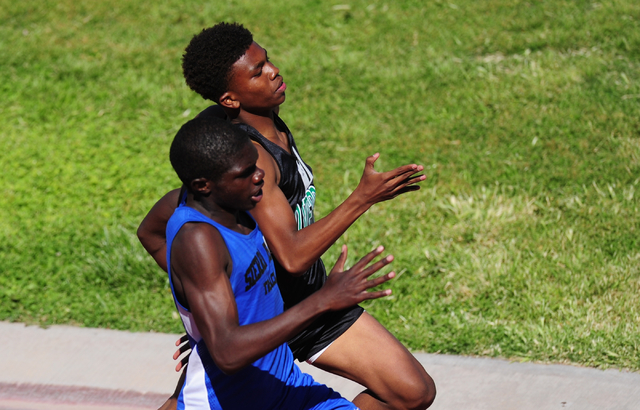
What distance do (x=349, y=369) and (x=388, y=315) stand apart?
1.63 m

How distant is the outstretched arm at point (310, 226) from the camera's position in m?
2.55

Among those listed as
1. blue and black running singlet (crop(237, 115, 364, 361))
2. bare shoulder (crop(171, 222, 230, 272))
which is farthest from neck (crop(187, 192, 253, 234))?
blue and black running singlet (crop(237, 115, 364, 361))

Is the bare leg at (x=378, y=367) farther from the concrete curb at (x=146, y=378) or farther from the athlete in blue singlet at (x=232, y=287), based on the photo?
the concrete curb at (x=146, y=378)

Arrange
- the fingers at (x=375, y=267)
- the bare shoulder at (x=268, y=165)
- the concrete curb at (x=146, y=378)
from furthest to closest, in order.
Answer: the concrete curb at (x=146, y=378) < the bare shoulder at (x=268, y=165) < the fingers at (x=375, y=267)

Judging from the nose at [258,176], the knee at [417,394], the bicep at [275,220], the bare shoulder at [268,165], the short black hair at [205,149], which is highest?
the short black hair at [205,149]

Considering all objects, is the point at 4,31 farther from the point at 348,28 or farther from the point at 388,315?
the point at 388,315

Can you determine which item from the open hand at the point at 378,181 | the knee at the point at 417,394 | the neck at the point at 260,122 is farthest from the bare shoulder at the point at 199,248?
the knee at the point at 417,394

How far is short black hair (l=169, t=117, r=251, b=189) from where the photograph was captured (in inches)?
91.2

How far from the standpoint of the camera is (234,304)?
2.20 m

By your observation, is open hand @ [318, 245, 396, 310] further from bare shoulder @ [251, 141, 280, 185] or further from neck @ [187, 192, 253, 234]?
bare shoulder @ [251, 141, 280, 185]

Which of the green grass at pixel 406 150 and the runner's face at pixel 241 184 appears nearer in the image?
the runner's face at pixel 241 184

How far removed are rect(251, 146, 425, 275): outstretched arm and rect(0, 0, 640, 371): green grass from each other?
2021 millimetres

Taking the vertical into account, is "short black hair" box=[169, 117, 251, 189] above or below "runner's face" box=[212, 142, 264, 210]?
above

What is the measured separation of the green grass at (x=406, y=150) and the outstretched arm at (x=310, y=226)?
6.63 ft
